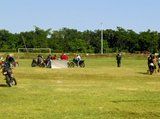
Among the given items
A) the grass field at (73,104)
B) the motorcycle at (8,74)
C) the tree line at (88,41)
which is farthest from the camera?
A: the tree line at (88,41)

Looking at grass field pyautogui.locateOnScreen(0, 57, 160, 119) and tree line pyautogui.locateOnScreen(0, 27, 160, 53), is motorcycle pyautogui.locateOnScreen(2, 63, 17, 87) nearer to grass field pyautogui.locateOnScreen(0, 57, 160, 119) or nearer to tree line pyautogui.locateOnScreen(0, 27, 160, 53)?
grass field pyautogui.locateOnScreen(0, 57, 160, 119)

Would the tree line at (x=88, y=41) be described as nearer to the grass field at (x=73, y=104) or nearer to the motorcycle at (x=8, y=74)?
the motorcycle at (x=8, y=74)

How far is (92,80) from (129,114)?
63.2ft

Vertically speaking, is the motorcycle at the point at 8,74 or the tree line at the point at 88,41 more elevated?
the tree line at the point at 88,41

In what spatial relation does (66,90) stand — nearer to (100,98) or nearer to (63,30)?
(100,98)

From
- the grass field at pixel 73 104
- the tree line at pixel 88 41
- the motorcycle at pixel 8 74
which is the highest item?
the tree line at pixel 88 41

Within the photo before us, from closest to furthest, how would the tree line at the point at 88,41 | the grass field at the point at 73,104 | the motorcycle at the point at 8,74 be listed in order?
1. the grass field at the point at 73,104
2. the motorcycle at the point at 8,74
3. the tree line at the point at 88,41

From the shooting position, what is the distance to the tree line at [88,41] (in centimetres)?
15512

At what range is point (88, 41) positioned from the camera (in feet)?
563

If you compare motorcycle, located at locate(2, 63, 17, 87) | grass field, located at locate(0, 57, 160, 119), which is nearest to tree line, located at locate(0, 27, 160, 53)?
motorcycle, located at locate(2, 63, 17, 87)

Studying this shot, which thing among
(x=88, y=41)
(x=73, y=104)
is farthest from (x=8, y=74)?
(x=88, y=41)

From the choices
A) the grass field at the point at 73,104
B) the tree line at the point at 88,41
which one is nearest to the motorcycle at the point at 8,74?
the grass field at the point at 73,104

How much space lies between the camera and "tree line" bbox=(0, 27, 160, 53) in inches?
6107

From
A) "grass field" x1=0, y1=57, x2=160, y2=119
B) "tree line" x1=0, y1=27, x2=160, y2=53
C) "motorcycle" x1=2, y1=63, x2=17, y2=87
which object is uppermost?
"tree line" x1=0, y1=27, x2=160, y2=53
